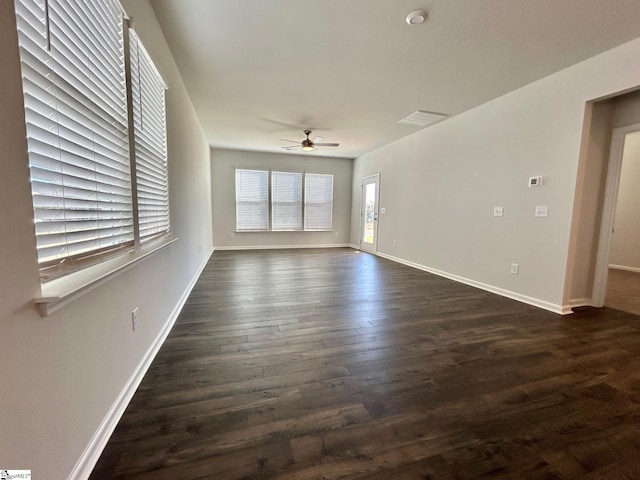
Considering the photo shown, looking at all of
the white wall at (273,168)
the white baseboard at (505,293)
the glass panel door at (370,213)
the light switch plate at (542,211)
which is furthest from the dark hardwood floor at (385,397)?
the white wall at (273,168)

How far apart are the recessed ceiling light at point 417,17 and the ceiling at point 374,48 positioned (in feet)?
0.15

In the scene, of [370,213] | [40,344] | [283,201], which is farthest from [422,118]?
[40,344]

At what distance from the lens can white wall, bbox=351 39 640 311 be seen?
2902 mm

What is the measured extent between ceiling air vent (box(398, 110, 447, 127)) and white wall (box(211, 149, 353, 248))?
3.41 meters

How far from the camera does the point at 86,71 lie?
121 centimetres

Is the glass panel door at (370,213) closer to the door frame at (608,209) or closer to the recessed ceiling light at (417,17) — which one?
the door frame at (608,209)

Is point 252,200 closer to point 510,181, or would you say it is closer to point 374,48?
point 374,48

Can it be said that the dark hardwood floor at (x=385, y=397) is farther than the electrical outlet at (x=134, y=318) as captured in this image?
No

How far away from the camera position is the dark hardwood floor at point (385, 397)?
122 centimetres

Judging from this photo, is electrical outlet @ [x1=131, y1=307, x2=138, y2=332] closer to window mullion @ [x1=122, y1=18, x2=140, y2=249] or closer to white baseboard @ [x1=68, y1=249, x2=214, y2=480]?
white baseboard @ [x1=68, y1=249, x2=214, y2=480]

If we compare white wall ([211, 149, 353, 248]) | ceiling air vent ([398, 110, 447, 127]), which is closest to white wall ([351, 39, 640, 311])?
ceiling air vent ([398, 110, 447, 127])

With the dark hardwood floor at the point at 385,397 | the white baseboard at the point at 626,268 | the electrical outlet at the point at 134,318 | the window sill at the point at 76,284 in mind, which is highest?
the window sill at the point at 76,284

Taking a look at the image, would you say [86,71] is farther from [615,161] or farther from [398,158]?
[398,158]

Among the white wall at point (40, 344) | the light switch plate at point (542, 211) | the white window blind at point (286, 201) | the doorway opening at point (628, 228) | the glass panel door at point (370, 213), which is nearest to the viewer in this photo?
the white wall at point (40, 344)
